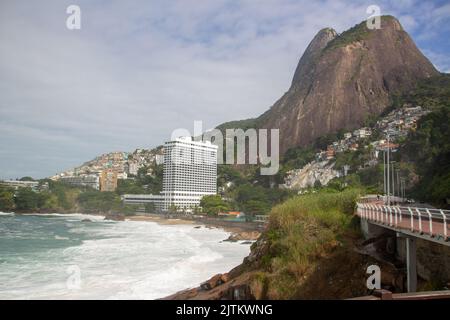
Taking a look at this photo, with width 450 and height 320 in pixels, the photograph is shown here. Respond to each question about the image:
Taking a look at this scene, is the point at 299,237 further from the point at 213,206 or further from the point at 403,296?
the point at 213,206

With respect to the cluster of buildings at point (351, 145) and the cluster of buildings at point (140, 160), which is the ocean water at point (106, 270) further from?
the cluster of buildings at point (140, 160)

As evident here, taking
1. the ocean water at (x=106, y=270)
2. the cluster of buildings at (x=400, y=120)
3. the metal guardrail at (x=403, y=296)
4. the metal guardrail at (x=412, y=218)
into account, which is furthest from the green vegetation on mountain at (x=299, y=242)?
the cluster of buildings at (x=400, y=120)

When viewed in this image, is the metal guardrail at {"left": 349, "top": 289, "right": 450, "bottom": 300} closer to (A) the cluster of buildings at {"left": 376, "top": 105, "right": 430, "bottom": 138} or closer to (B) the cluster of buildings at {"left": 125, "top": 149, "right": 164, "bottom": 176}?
(A) the cluster of buildings at {"left": 376, "top": 105, "right": 430, "bottom": 138}

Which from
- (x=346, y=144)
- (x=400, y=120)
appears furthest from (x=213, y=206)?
(x=400, y=120)

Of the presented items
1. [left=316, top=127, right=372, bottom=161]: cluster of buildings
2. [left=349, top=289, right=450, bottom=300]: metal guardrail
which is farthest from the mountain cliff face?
[left=349, top=289, right=450, bottom=300]: metal guardrail
